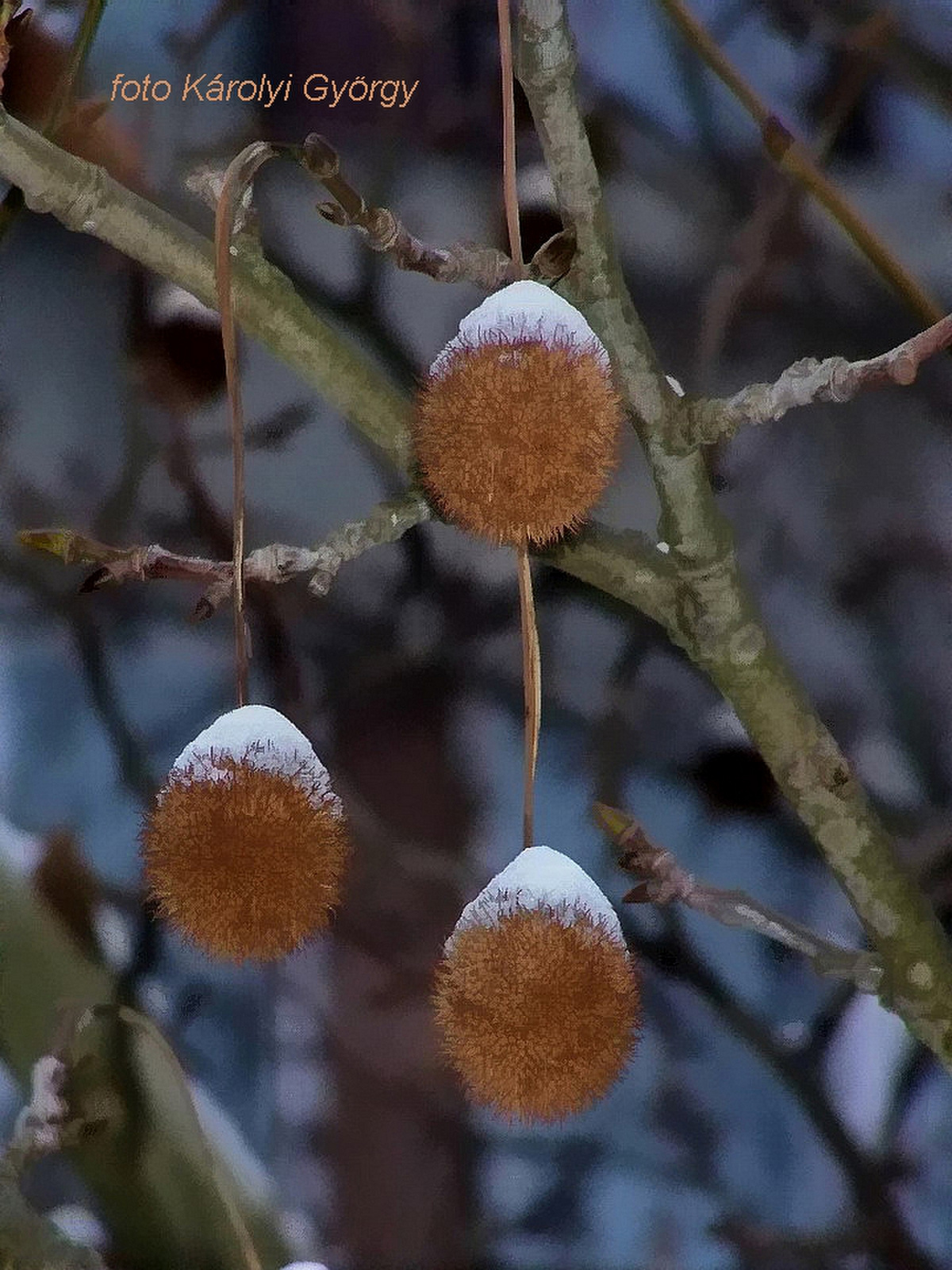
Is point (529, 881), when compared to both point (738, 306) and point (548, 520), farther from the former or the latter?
point (738, 306)

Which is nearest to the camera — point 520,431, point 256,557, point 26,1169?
point 520,431

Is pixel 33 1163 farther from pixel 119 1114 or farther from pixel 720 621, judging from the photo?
pixel 720 621

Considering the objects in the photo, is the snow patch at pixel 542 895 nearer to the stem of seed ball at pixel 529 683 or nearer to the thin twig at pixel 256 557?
the stem of seed ball at pixel 529 683

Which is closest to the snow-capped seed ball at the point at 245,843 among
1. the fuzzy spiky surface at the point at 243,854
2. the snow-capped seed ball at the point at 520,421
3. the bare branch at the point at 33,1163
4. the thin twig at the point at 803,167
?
the fuzzy spiky surface at the point at 243,854

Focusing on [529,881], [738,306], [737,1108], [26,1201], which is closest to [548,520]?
[529,881]

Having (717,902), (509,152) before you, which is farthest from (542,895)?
(509,152)

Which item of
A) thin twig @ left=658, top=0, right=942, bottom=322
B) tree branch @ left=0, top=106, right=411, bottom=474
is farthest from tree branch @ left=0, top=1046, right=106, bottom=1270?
thin twig @ left=658, top=0, right=942, bottom=322
